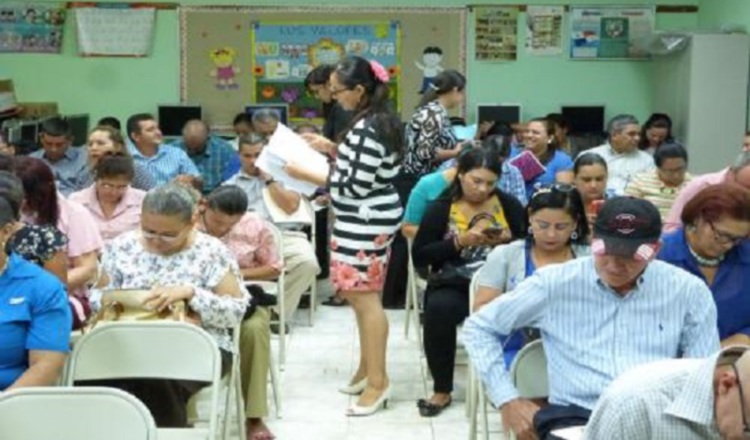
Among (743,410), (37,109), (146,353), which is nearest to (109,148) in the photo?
(146,353)

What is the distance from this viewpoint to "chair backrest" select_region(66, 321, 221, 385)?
2.97 m

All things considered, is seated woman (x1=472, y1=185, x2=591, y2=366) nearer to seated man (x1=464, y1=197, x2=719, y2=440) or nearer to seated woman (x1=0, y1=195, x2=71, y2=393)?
seated man (x1=464, y1=197, x2=719, y2=440)

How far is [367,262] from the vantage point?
4.24 m

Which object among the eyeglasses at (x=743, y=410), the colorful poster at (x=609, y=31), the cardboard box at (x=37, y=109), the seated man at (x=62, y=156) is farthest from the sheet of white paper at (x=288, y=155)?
the cardboard box at (x=37, y=109)

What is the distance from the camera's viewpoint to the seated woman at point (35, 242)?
3150 millimetres

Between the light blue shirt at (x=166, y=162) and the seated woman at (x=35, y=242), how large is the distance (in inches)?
96.1

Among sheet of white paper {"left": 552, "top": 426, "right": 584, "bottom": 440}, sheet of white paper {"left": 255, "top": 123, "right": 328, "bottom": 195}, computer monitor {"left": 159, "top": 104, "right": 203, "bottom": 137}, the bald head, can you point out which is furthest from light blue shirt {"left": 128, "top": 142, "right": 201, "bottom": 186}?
sheet of white paper {"left": 552, "top": 426, "right": 584, "bottom": 440}

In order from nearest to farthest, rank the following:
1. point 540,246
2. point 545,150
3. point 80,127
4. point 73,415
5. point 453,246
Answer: point 73,415, point 540,246, point 453,246, point 545,150, point 80,127

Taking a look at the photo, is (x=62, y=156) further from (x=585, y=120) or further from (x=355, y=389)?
(x=585, y=120)

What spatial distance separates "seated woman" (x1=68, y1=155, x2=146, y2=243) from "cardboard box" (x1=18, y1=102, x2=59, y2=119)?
14.1 ft

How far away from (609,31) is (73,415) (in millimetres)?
7065

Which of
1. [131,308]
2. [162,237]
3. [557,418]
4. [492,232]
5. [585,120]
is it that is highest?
[585,120]

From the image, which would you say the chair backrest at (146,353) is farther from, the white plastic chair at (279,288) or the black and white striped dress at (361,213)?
the white plastic chair at (279,288)

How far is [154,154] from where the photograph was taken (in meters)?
5.94
